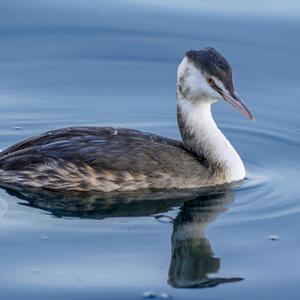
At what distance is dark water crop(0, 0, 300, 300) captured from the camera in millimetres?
8688

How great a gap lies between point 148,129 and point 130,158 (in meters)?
1.59

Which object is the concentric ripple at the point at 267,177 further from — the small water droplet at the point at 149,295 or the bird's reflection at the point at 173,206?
the small water droplet at the point at 149,295

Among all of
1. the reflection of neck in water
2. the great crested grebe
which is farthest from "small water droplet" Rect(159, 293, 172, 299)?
the great crested grebe

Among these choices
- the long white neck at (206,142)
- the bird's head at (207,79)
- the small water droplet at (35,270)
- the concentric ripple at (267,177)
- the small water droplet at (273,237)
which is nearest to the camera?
the small water droplet at (35,270)

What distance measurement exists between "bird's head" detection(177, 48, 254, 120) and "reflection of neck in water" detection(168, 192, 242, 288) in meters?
0.83

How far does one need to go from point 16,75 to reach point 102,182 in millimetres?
3206

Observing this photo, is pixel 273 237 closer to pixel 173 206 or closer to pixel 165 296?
pixel 173 206

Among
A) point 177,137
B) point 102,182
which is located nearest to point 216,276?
point 102,182

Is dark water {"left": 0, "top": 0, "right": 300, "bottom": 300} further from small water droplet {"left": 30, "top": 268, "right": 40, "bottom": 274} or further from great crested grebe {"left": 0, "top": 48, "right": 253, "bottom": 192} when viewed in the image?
great crested grebe {"left": 0, "top": 48, "right": 253, "bottom": 192}

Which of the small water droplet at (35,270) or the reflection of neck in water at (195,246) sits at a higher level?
the reflection of neck in water at (195,246)

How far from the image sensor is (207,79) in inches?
412

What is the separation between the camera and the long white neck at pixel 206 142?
10.7m

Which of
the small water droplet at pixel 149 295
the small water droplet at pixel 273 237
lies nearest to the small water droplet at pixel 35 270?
the small water droplet at pixel 149 295

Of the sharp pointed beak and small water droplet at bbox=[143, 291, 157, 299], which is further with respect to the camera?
the sharp pointed beak
